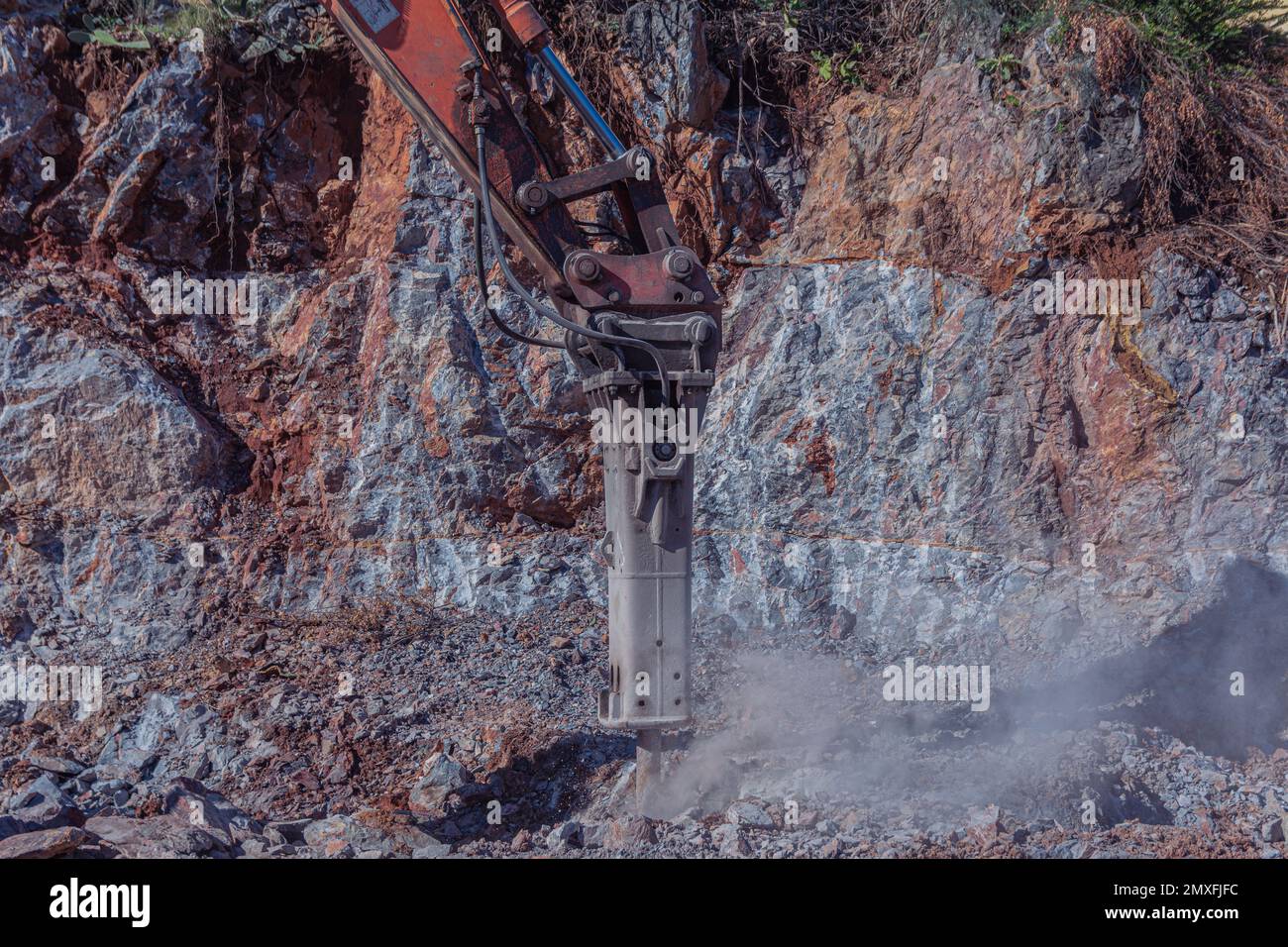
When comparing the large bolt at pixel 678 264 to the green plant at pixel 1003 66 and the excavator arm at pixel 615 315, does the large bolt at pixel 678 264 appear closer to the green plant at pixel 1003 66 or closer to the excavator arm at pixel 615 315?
the excavator arm at pixel 615 315

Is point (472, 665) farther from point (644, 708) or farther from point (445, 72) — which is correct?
point (445, 72)

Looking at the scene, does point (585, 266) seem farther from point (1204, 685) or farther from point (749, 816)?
point (1204, 685)

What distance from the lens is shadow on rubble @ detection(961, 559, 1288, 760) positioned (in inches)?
A: 251

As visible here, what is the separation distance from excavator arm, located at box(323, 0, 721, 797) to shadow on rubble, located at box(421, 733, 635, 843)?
2.92ft

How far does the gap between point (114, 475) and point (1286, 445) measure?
880cm

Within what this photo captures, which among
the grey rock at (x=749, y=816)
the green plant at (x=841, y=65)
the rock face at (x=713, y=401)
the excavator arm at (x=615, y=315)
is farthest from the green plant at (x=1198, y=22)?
the grey rock at (x=749, y=816)

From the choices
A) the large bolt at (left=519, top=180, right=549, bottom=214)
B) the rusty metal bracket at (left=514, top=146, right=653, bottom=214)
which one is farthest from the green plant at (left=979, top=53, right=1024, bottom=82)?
the large bolt at (left=519, top=180, right=549, bottom=214)

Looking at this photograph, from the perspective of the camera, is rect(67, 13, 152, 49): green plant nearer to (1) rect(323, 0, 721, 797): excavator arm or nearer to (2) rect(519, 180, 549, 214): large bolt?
(1) rect(323, 0, 721, 797): excavator arm

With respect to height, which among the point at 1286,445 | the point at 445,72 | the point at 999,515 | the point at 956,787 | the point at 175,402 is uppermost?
the point at 445,72

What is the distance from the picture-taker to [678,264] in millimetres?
4723

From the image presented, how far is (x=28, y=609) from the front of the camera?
7.20 m

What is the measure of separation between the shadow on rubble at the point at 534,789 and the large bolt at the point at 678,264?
271cm

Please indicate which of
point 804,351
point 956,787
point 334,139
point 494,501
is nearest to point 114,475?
point 494,501

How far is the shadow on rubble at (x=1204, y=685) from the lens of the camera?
6375 millimetres
